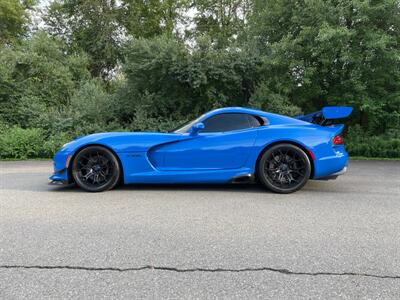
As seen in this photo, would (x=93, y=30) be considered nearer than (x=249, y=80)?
No

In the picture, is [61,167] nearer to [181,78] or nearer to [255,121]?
[255,121]

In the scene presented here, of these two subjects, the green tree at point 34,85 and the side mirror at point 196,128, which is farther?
the green tree at point 34,85

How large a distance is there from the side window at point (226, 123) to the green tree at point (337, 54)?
18.2 ft

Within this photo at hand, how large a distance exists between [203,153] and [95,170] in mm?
1620

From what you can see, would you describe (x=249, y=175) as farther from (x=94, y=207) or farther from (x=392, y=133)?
(x=392, y=133)

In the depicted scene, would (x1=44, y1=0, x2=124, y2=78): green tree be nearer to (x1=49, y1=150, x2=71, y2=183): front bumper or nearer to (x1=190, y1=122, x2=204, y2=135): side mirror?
(x1=49, y1=150, x2=71, y2=183): front bumper

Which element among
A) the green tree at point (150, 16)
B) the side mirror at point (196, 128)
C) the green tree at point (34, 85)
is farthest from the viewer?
the green tree at point (150, 16)

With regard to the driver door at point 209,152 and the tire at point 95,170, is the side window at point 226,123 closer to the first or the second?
the driver door at point 209,152

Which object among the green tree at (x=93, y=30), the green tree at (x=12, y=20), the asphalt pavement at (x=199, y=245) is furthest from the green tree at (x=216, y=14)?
the asphalt pavement at (x=199, y=245)

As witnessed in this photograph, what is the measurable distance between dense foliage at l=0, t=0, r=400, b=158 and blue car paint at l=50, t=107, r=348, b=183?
5.57m

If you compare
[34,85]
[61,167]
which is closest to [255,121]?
[61,167]

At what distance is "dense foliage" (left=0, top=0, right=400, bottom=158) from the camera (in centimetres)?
993

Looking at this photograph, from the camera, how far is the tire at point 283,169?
4.73 m

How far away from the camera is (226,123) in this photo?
16.3 feet
